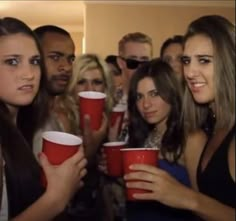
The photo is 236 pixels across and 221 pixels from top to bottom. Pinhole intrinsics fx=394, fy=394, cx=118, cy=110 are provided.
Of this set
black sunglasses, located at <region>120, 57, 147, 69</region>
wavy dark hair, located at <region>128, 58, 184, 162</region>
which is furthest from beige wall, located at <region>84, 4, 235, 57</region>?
wavy dark hair, located at <region>128, 58, 184, 162</region>

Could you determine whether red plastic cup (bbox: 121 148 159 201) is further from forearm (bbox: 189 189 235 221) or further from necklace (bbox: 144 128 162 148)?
necklace (bbox: 144 128 162 148)

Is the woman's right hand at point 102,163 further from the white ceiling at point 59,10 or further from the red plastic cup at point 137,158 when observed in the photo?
the white ceiling at point 59,10

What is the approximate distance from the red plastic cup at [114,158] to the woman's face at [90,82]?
339 millimetres

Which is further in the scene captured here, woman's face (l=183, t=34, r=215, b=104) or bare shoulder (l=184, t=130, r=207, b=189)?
bare shoulder (l=184, t=130, r=207, b=189)

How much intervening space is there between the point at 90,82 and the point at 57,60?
129 mm

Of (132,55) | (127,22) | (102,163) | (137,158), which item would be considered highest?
(127,22)

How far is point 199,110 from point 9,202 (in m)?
0.37

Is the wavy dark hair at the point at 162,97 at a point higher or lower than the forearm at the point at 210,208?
higher

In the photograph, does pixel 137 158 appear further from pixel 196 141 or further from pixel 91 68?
pixel 91 68

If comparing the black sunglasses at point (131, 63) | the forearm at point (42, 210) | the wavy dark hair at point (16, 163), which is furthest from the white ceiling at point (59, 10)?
the forearm at point (42, 210)

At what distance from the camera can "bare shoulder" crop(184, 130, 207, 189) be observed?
2.31 ft

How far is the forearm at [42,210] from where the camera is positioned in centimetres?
64

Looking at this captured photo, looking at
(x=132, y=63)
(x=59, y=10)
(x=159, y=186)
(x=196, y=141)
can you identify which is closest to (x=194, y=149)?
(x=196, y=141)

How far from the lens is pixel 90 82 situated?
4.27ft
